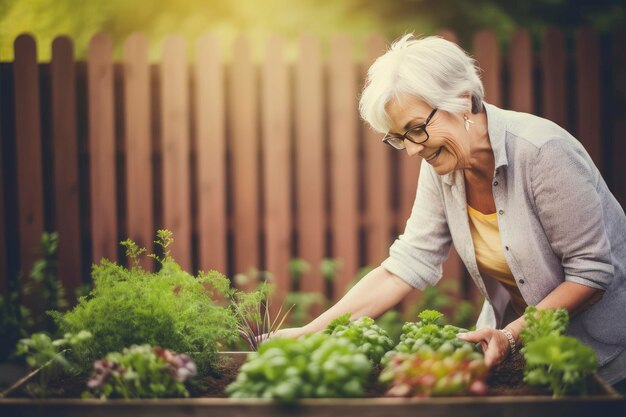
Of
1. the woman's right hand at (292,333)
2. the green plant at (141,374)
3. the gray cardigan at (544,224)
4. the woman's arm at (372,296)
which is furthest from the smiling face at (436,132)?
the green plant at (141,374)

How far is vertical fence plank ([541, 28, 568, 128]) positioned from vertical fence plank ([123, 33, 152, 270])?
9.17ft

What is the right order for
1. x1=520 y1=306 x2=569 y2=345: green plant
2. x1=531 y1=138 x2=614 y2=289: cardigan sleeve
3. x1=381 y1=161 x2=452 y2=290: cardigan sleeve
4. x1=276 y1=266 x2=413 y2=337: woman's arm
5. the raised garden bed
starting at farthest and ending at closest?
x1=381 y1=161 x2=452 y2=290: cardigan sleeve, x1=276 y1=266 x2=413 y2=337: woman's arm, x1=531 y1=138 x2=614 y2=289: cardigan sleeve, x1=520 y1=306 x2=569 y2=345: green plant, the raised garden bed

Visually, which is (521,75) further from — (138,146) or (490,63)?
(138,146)

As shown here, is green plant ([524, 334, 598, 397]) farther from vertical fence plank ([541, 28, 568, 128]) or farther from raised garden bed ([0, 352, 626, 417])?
vertical fence plank ([541, 28, 568, 128])

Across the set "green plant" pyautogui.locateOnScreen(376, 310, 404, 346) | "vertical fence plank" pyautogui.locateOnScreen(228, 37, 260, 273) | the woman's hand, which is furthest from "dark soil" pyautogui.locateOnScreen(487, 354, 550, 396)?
"vertical fence plank" pyautogui.locateOnScreen(228, 37, 260, 273)

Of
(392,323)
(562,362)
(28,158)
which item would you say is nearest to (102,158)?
(28,158)

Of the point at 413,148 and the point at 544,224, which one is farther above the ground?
the point at 413,148

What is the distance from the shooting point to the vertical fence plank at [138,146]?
472 cm

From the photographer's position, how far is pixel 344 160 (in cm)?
472

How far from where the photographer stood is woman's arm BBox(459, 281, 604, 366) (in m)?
1.74

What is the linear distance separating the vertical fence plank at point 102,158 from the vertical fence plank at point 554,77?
3057mm

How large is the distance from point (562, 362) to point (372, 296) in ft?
2.67

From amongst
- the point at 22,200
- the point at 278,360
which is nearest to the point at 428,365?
the point at 278,360

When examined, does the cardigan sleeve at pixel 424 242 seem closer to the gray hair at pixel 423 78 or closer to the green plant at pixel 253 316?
the gray hair at pixel 423 78
